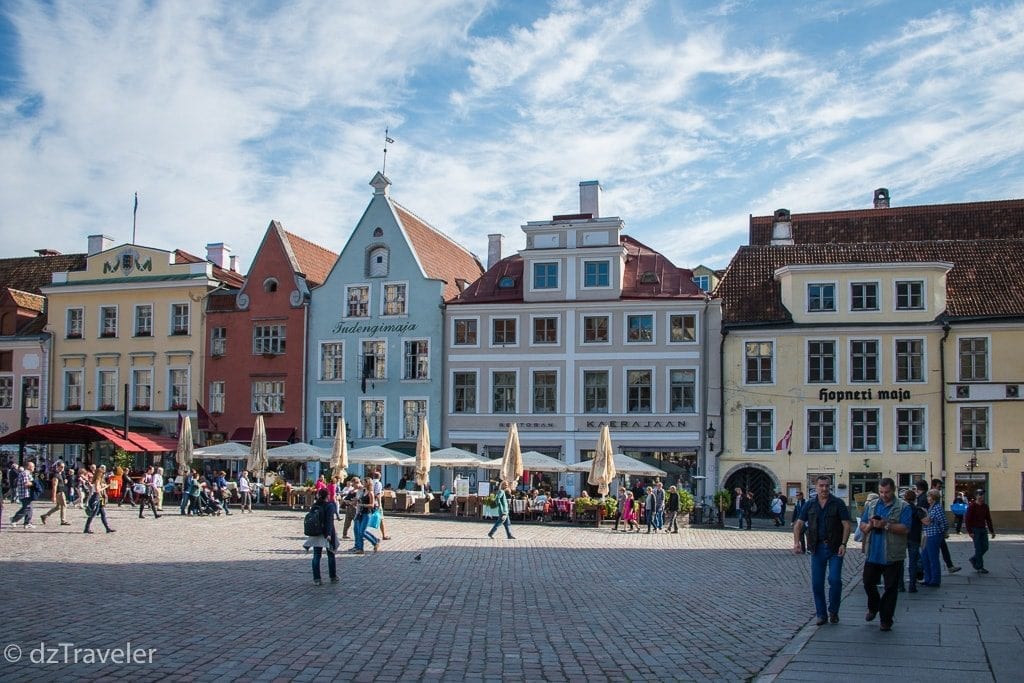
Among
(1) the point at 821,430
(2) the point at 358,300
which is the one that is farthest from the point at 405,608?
(2) the point at 358,300

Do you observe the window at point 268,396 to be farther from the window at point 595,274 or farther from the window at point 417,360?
the window at point 595,274

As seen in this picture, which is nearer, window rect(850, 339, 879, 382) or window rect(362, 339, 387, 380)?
window rect(850, 339, 879, 382)

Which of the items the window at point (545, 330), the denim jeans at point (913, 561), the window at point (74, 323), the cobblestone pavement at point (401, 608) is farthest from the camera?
the window at point (74, 323)

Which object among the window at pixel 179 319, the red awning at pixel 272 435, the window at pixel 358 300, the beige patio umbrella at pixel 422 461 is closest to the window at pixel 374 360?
the window at pixel 358 300

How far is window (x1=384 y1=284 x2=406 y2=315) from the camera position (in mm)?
43375

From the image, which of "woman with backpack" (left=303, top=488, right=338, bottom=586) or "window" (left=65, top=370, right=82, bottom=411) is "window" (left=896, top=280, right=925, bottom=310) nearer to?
"woman with backpack" (left=303, top=488, right=338, bottom=586)

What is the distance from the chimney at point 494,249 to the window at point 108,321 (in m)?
18.0

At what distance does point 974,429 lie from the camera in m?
37.4

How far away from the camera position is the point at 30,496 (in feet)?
83.0

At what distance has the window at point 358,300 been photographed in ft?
144

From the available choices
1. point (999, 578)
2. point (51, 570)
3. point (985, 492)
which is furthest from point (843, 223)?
point (51, 570)

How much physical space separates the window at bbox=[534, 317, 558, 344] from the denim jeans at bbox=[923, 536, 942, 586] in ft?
84.2

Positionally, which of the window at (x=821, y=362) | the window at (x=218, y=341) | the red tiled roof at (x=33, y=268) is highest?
the red tiled roof at (x=33, y=268)

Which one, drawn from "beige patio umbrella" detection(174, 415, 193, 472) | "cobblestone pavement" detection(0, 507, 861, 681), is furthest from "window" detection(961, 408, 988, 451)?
"beige patio umbrella" detection(174, 415, 193, 472)
